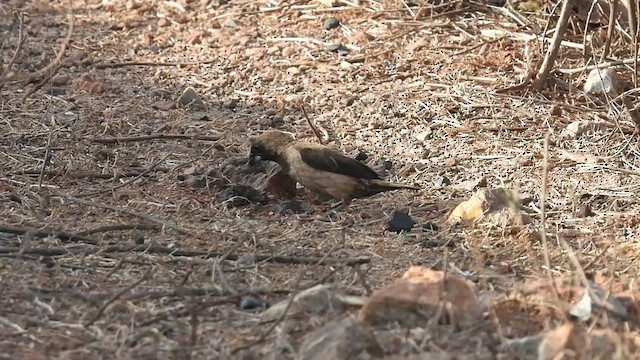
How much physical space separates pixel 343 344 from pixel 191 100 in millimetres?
4198

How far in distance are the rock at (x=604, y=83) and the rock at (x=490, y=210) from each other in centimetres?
151

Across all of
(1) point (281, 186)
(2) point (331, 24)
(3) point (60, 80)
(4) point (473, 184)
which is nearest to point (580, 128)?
(4) point (473, 184)

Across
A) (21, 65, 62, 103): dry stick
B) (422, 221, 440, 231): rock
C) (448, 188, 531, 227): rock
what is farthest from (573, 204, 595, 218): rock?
(21, 65, 62, 103): dry stick

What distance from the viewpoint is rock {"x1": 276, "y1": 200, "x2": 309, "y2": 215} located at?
19.2 ft

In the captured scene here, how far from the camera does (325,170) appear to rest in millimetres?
5973

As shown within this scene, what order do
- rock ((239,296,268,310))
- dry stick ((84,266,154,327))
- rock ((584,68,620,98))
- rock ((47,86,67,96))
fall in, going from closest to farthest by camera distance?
dry stick ((84,266,154,327)) < rock ((239,296,268,310)) < rock ((584,68,620,98)) < rock ((47,86,67,96))

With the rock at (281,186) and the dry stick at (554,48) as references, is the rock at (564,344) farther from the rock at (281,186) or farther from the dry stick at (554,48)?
the dry stick at (554,48)

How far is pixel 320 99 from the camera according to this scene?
7.41 m

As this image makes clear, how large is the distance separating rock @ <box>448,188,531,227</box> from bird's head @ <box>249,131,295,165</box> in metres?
1.05

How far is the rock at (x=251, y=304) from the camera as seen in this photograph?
164 inches

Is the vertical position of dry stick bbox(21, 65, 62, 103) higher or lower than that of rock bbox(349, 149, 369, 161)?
higher

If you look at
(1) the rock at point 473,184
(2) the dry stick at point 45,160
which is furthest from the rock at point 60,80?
(1) the rock at point 473,184

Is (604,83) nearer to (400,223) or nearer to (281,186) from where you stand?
(400,223)

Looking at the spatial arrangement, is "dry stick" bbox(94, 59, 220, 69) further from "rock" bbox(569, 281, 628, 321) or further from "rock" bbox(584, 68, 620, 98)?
"rock" bbox(569, 281, 628, 321)
